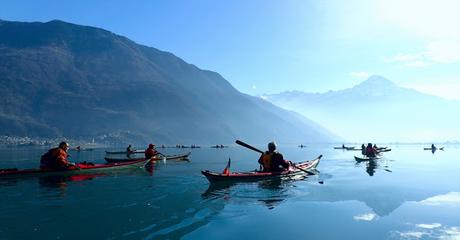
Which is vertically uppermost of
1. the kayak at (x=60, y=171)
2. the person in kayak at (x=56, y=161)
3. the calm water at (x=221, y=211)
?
the person in kayak at (x=56, y=161)

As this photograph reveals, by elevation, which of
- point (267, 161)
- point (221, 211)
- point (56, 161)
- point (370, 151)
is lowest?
point (221, 211)

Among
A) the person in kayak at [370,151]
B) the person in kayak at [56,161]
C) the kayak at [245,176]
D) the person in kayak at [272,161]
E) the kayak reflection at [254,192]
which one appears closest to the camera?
the kayak reflection at [254,192]

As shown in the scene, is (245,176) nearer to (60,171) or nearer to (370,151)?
(60,171)

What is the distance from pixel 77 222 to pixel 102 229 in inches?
70.2

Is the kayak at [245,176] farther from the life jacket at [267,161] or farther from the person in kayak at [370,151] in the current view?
the person in kayak at [370,151]

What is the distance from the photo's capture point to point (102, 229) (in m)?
14.5

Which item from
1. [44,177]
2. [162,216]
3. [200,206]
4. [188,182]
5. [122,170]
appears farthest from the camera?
[122,170]

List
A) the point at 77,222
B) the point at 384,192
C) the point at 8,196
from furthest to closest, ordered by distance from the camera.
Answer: the point at 384,192
the point at 8,196
the point at 77,222

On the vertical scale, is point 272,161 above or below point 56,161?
above

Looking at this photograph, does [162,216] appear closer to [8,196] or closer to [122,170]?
[8,196]

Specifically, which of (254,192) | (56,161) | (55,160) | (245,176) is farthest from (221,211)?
(55,160)

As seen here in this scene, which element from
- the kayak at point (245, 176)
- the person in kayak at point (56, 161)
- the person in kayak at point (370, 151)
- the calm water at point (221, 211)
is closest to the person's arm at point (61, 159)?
the person in kayak at point (56, 161)

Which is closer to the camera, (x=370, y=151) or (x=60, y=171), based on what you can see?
(x=60, y=171)

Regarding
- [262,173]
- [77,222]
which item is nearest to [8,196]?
[77,222]
